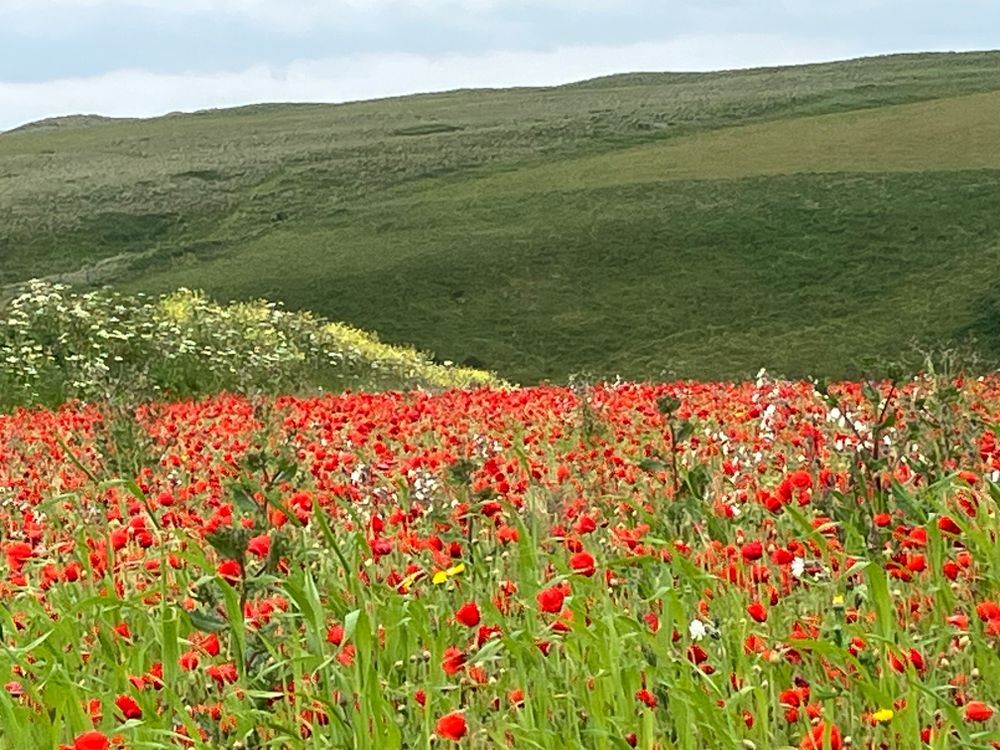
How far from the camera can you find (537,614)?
4.21 m

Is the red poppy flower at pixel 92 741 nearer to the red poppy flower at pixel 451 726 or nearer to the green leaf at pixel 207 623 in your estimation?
the red poppy flower at pixel 451 726

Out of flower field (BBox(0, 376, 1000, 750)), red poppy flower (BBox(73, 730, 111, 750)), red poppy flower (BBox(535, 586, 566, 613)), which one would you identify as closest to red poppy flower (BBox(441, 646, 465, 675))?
flower field (BBox(0, 376, 1000, 750))

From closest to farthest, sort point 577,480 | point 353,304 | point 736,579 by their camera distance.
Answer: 1. point 736,579
2. point 577,480
3. point 353,304

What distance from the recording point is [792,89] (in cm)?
7794

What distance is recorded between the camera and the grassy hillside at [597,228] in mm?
32750

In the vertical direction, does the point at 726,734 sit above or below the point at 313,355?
above

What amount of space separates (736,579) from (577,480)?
2134 millimetres

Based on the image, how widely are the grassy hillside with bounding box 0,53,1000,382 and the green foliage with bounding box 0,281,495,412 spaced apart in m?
7.23

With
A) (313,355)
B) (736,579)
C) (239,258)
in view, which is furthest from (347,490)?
(239,258)

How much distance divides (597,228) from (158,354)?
2487 cm

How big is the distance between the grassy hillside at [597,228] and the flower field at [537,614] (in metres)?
22.6

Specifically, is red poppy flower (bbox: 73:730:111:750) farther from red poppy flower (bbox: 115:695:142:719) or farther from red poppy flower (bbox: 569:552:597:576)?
red poppy flower (bbox: 569:552:597:576)

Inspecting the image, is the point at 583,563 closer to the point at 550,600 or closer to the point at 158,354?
the point at 550,600

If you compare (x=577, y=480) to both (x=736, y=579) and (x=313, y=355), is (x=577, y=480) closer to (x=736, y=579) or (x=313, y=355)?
(x=736, y=579)
